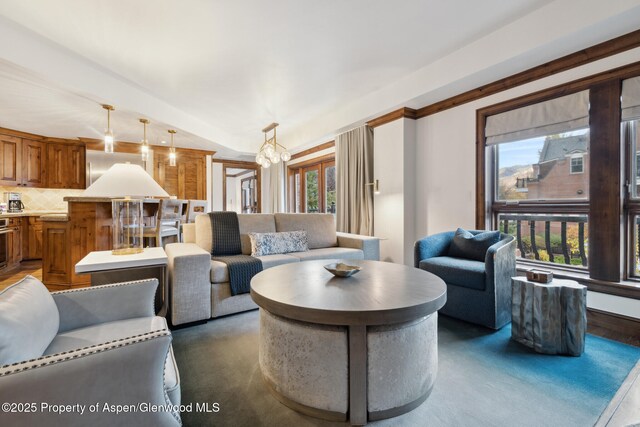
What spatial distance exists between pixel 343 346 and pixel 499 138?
119 inches

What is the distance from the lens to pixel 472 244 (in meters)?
2.90

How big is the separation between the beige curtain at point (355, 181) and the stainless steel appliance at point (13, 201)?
20.8 feet

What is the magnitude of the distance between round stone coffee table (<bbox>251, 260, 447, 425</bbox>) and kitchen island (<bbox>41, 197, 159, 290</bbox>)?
2.76 meters

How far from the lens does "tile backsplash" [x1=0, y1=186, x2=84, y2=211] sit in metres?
5.87

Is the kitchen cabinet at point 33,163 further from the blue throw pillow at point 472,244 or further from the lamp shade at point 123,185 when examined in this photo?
the blue throw pillow at point 472,244

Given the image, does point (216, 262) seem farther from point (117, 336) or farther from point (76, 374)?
point (76, 374)

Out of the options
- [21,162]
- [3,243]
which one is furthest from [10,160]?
[3,243]

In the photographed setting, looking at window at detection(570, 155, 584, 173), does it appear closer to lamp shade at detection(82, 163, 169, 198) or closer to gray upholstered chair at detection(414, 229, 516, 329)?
gray upholstered chair at detection(414, 229, 516, 329)

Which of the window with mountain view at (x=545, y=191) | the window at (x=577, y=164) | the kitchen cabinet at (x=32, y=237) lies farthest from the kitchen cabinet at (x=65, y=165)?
the window at (x=577, y=164)

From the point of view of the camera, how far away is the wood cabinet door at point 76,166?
5.96 metres

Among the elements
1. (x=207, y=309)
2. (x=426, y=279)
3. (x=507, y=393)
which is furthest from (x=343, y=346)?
(x=207, y=309)

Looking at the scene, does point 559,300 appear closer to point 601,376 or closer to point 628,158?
point 601,376

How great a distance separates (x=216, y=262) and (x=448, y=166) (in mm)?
3050

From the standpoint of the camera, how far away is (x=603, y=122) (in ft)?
8.00
